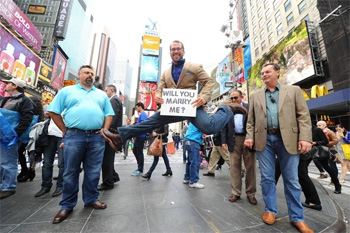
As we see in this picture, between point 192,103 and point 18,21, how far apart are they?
32.9 meters

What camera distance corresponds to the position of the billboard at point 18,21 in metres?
20.7

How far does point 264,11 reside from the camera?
3045cm

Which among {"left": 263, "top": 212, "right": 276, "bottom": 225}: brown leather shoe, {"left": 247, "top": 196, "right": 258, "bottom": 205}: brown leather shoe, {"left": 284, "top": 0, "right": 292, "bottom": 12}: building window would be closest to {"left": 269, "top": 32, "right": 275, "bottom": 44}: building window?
{"left": 284, "top": 0, "right": 292, "bottom": 12}: building window

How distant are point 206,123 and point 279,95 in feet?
3.41

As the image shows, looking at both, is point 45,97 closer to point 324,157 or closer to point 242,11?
point 324,157

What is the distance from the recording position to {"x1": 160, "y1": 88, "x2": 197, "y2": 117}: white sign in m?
2.18

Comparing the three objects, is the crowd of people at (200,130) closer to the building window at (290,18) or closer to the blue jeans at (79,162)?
the blue jeans at (79,162)

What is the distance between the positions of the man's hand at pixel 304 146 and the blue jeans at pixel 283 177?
14 cm

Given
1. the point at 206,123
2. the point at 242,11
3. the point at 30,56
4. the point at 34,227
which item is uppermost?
the point at 242,11

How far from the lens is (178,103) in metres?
2.21

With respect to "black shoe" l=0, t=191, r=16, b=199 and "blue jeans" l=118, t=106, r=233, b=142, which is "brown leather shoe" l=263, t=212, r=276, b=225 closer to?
"blue jeans" l=118, t=106, r=233, b=142

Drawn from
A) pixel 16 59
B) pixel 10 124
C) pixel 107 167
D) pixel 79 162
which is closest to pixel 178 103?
pixel 79 162

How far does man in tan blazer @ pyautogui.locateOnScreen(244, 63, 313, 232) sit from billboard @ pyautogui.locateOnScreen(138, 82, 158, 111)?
101 feet

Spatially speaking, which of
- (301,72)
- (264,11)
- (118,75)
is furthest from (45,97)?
(118,75)
